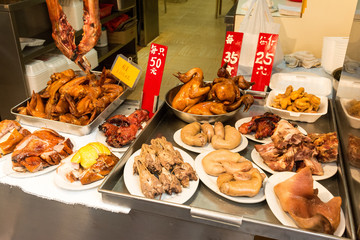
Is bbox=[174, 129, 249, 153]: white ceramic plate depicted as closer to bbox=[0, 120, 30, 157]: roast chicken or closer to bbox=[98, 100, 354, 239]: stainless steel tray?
bbox=[98, 100, 354, 239]: stainless steel tray

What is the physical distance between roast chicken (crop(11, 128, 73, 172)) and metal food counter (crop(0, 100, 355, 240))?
147 mm

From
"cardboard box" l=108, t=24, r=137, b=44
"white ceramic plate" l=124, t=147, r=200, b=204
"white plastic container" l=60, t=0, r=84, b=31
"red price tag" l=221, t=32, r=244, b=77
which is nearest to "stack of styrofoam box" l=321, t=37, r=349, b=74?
"red price tag" l=221, t=32, r=244, b=77

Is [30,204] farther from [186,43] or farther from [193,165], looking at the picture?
[186,43]

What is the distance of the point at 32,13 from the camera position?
3.65 metres

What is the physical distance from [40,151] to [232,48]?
1.40 metres

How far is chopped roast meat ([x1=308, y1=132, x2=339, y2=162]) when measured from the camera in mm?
1576

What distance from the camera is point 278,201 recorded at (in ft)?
4.49

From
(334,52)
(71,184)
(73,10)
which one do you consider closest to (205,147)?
(71,184)

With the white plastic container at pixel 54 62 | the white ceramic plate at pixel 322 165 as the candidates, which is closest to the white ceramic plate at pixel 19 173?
the white ceramic plate at pixel 322 165

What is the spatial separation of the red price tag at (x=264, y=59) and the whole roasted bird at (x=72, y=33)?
1.08 meters

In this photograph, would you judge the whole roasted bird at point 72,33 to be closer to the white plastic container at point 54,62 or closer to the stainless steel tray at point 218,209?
the stainless steel tray at point 218,209

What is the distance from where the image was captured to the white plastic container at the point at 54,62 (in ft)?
10.8

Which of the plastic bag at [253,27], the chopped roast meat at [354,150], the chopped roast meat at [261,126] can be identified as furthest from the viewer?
the plastic bag at [253,27]

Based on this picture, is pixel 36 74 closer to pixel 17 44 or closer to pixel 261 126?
pixel 17 44
